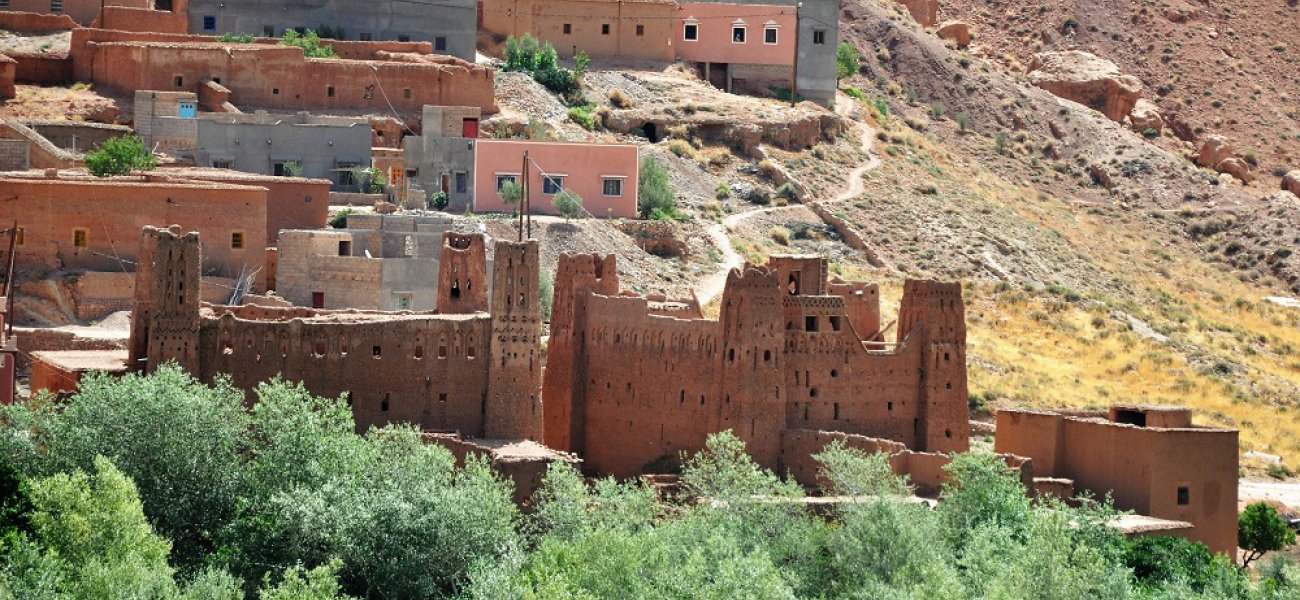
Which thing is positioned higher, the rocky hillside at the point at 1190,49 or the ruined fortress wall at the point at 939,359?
the rocky hillside at the point at 1190,49

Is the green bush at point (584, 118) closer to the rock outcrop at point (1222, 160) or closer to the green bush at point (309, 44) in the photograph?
the green bush at point (309, 44)

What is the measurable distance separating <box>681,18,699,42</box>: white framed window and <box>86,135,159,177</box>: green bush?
27.0m

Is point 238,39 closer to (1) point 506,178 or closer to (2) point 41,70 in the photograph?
(2) point 41,70

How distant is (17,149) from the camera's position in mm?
66000

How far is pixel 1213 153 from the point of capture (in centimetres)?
10688

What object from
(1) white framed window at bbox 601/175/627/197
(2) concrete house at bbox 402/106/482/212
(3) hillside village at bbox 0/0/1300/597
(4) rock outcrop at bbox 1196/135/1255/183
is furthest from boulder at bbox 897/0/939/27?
(2) concrete house at bbox 402/106/482/212

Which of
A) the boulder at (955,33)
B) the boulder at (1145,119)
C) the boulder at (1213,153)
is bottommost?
the boulder at (1213,153)

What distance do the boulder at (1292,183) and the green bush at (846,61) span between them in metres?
17.3

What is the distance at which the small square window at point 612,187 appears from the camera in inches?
2928

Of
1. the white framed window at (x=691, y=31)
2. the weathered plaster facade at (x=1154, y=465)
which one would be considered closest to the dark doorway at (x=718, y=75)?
the white framed window at (x=691, y=31)

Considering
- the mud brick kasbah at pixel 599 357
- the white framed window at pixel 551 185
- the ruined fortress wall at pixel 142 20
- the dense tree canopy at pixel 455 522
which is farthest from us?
the ruined fortress wall at pixel 142 20

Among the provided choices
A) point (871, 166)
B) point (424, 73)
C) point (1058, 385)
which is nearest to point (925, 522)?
point (1058, 385)

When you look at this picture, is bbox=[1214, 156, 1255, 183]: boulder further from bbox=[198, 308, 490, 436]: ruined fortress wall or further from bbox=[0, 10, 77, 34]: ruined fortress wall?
bbox=[198, 308, 490, 436]: ruined fortress wall

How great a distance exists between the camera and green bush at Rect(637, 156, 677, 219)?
250ft
